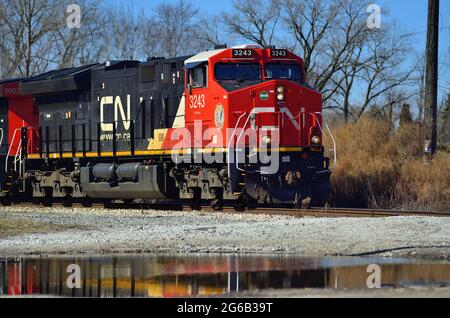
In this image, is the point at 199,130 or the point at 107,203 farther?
the point at 107,203

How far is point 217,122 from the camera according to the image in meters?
19.1

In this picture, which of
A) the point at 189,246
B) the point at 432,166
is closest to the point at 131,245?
the point at 189,246

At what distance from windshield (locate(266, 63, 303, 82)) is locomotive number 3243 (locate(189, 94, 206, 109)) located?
63.8 inches

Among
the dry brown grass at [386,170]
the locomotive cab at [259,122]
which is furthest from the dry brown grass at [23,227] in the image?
the dry brown grass at [386,170]

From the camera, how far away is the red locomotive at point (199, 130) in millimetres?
19031

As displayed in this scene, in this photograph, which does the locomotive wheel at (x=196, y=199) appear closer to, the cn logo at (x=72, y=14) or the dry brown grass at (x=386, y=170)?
the dry brown grass at (x=386, y=170)

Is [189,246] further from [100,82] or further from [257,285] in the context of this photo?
[100,82]

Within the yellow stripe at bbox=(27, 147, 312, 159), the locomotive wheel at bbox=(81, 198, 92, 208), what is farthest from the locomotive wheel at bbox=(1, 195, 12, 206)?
the locomotive wheel at bbox=(81, 198, 92, 208)

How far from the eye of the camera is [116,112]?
74.4 feet

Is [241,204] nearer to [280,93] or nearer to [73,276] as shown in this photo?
[280,93]

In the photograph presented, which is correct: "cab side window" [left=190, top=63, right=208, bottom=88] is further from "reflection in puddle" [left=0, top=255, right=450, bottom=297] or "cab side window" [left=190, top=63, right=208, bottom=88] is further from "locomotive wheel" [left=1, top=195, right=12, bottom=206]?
"locomotive wheel" [left=1, top=195, right=12, bottom=206]

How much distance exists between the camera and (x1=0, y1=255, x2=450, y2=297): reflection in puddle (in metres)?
8.75

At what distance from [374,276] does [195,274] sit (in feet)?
6.71

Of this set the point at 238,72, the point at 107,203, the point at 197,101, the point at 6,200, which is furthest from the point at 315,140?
the point at 6,200
